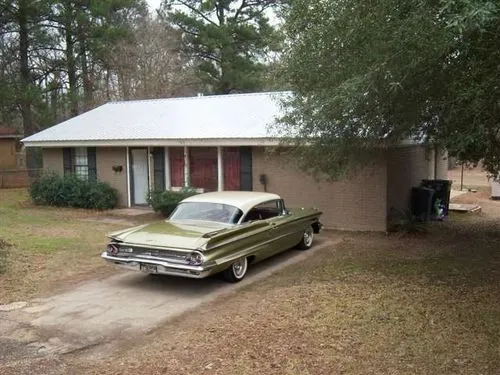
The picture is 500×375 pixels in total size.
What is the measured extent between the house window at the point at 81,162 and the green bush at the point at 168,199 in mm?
4621

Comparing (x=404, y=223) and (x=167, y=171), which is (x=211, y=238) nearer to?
(x=404, y=223)

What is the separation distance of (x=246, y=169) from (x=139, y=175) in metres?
4.55

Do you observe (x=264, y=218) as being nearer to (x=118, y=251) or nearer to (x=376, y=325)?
(x=118, y=251)

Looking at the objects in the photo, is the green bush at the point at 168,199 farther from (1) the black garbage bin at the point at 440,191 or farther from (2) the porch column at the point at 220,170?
(1) the black garbage bin at the point at 440,191

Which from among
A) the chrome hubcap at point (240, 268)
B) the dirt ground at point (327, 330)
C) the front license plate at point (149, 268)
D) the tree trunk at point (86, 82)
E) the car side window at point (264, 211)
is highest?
the tree trunk at point (86, 82)

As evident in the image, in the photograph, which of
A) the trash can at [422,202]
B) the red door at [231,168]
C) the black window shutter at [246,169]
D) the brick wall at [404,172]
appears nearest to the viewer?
the brick wall at [404,172]

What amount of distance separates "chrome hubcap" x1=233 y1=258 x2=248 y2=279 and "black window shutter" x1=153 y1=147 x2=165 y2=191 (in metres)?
9.49

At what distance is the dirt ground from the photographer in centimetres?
538

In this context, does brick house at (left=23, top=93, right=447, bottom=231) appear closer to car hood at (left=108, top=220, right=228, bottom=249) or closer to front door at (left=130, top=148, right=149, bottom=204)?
front door at (left=130, top=148, right=149, bottom=204)

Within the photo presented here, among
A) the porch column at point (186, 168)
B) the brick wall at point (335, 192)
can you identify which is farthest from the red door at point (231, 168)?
the porch column at point (186, 168)

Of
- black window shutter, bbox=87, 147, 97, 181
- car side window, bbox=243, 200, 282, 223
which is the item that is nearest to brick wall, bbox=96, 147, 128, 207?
black window shutter, bbox=87, 147, 97, 181

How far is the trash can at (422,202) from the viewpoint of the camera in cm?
1520

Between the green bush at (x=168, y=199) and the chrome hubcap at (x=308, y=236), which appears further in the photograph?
the green bush at (x=168, y=199)

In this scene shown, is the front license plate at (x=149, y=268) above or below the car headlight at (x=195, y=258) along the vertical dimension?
below
